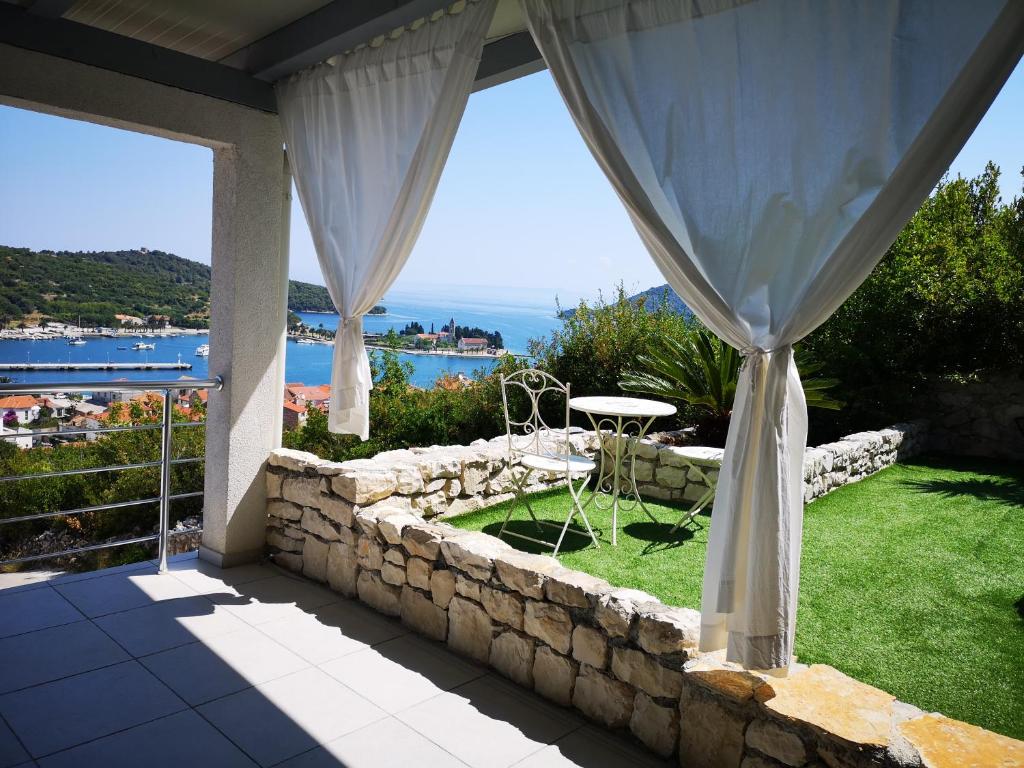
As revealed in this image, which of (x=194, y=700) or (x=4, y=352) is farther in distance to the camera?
(x=4, y=352)

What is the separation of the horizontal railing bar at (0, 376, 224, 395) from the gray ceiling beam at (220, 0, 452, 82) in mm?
1749

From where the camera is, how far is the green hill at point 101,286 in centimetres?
514

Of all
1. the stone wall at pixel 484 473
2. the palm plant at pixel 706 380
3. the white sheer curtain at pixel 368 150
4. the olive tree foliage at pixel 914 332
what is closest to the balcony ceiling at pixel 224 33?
the white sheer curtain at pixel 368 150

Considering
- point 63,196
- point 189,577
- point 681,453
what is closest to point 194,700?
point 189,577

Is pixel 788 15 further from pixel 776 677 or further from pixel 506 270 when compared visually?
pixel 506 270

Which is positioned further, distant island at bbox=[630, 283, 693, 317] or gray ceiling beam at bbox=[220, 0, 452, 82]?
distant island at bbox=[630, 283, 693, 317]

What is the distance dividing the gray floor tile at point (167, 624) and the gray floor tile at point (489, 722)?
1178mm

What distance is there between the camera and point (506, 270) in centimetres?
2173

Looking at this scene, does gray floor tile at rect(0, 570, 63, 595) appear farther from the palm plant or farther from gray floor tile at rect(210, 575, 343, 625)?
the palm plant

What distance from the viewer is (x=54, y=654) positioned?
9.40 feet

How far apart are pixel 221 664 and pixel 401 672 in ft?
2.46

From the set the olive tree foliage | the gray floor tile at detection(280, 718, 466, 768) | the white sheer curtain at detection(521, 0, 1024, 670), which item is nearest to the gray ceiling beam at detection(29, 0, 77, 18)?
the white sheer curtain at detection(521, 0, 1024, 670)

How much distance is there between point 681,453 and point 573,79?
A: 2.63m

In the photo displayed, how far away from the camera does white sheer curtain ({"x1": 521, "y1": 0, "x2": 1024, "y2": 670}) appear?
5.84 ft
